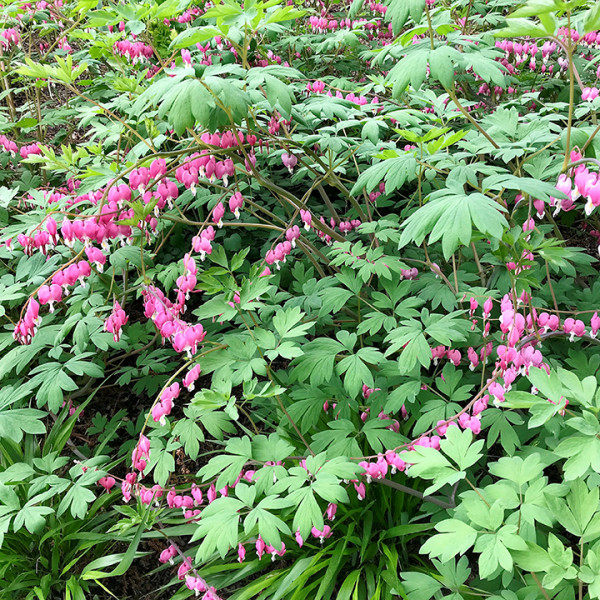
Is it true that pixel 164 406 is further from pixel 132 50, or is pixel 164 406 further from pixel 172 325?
pixel 132 50

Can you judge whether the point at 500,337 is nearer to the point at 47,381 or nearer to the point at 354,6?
the point at 354,6

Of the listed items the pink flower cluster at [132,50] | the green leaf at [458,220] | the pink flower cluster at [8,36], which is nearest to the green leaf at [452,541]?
the green leaf at [458,220]

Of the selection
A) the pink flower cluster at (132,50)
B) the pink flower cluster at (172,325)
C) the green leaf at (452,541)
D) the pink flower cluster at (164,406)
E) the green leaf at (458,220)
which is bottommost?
the green leaf at (452,541)

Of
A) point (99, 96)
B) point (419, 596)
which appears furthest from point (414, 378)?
point (99, 96)

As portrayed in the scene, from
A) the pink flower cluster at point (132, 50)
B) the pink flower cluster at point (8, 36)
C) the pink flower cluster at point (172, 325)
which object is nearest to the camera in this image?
the pink flower cluster at point (172, 325)

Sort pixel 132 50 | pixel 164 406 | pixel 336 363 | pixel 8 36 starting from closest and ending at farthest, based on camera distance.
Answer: pixel 164 406 → pixel 336 363 → pixel 132 50 → pixel 8 36

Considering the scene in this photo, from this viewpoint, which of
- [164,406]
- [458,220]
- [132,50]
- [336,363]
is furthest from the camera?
[132,50]

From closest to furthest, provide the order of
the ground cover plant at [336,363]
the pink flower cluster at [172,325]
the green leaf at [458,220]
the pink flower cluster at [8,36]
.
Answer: the green leaf at [458,220], the ground cover plant at [336,363], the pink flower cluster at [172,325], the pink flower cluster at [8,36]

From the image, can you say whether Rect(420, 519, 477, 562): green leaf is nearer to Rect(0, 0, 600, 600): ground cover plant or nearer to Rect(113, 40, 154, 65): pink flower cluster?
Rect(0, 0, 600, 600): ground cover plant

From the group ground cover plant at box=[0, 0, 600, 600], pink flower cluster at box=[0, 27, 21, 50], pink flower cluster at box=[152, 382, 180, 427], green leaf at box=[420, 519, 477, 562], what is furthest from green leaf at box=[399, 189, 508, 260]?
pink flower cluster at box=[0, 27, 21, 50]

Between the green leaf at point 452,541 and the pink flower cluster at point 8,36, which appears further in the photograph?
the pink flower cluster at point 8,36

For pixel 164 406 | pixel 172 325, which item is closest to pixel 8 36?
pixel 172 325

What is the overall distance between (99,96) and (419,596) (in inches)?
152

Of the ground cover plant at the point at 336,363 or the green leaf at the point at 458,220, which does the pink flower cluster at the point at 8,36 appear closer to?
the ground cover plant at the point at 336,363
